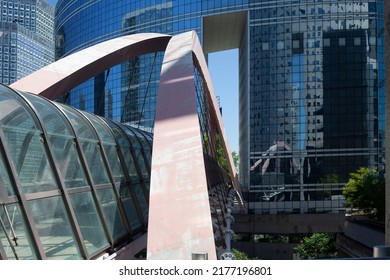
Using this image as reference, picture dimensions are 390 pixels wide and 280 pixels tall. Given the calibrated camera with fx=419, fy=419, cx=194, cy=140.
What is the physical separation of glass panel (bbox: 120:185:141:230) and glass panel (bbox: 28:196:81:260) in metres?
3.38

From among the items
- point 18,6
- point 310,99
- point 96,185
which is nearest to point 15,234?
point 96,185

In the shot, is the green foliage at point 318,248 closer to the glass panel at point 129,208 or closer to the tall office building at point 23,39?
the glass panel at point 129,208

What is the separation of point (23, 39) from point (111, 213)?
503 ft

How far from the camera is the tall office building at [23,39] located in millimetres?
137875

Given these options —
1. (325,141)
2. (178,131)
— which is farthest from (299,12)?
(178,131)

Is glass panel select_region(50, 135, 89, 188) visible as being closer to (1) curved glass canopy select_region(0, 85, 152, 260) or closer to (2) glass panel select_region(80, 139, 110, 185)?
(1) curved glass canopy select_region(0, 85, 152, 260)

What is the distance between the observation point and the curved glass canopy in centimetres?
603

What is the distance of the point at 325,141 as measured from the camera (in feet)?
209

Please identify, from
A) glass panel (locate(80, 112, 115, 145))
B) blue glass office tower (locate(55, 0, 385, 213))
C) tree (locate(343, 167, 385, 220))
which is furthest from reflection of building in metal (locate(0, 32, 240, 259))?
blue glass office tower (locate(55, 0, 385, 213))

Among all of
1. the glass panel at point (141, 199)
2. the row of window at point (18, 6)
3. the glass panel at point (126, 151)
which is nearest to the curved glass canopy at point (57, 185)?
the glass panel at point (126, 151)

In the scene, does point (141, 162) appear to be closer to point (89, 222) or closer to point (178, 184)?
point (178, 184)

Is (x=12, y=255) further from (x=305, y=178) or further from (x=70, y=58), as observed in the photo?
(x=305, y=178)

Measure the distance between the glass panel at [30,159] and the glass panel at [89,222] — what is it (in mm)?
800

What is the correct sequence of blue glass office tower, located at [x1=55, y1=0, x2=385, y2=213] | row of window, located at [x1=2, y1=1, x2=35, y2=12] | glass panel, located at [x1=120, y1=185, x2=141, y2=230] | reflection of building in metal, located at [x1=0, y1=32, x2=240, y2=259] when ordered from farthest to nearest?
row of window, located at [x1=2, y1=1, x2=35, y2=12]
blue glass office tower, located at [x1=55, y1=0, x2=385, y2=213]
glass panel, located at [x1=120, y1=185, x2=141, y2=230]
reflection of building in metal, located at [x1=0, y1=32, x2=240, y2=259]
